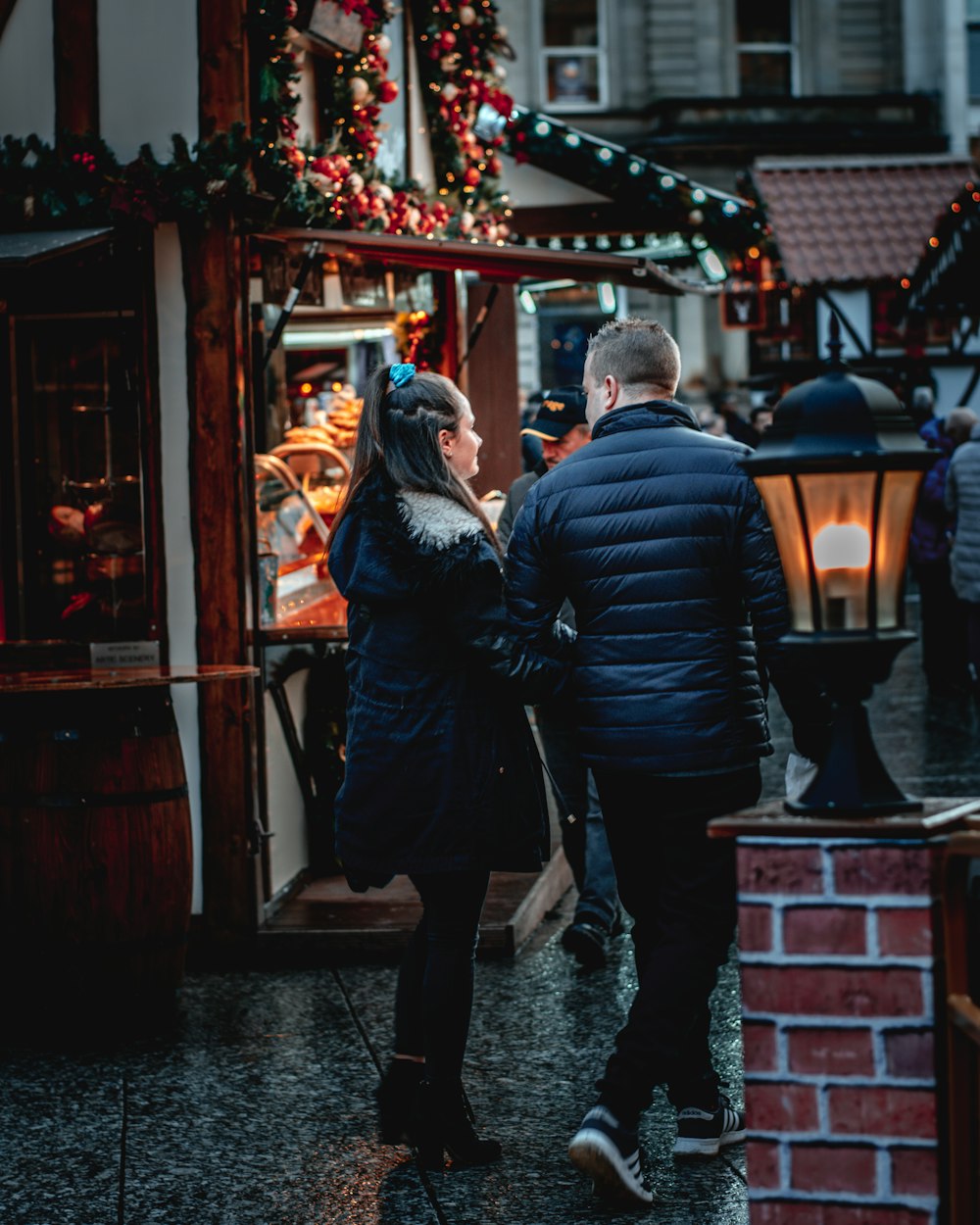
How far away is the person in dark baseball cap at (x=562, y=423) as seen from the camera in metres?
6.06

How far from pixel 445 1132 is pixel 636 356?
1976mm

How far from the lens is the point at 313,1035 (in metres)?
5.18

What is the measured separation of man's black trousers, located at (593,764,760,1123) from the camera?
3781 millimetres

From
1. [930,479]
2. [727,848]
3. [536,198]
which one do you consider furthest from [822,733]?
[930,479]

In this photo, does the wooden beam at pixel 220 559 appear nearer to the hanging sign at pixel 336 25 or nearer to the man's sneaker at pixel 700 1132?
the hanging sign at pixel 336 25

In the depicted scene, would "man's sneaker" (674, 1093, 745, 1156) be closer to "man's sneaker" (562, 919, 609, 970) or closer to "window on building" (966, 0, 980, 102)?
"man's sneaker" (562, 919, 609, 970)

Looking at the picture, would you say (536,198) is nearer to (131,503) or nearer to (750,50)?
(131,503)

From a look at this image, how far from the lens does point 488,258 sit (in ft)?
21.4

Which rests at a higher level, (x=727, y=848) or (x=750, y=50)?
(x=750, y=50)

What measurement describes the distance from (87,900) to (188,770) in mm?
1103

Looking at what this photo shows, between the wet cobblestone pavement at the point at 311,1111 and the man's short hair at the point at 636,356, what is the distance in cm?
195

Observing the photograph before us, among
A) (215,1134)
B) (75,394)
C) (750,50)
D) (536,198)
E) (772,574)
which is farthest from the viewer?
(750,50)

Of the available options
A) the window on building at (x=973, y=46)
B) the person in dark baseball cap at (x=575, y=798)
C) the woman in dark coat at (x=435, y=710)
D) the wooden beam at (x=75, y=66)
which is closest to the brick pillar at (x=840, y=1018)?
the woman in dark coat at (x=435, y=710)

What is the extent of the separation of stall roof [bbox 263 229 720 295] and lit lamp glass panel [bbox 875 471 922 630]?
3.65 m
